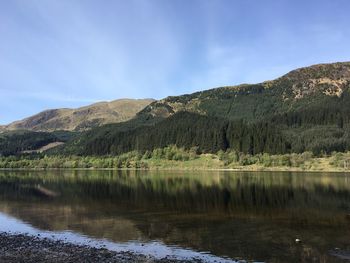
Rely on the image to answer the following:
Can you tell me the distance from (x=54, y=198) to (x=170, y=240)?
2191 inches

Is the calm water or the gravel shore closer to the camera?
the gravel shore

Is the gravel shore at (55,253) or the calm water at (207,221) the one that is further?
the calm water at (207,221)

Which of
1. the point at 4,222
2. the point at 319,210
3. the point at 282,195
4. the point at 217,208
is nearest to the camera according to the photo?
the point at 4,222

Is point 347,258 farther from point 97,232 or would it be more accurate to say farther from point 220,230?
point 97,232

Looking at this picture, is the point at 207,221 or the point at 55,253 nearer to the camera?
the point at 55,253

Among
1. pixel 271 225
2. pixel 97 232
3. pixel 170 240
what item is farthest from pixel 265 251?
pixel 97 232

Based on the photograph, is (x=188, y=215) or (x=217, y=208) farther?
(x=217, y=208)

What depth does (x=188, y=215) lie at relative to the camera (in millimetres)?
63562

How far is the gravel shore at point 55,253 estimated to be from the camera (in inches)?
1353

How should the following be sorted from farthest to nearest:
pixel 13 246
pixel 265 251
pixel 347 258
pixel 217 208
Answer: pixel 217 208 < pixel 13 246 < pixel 265 251 < pixel 347 258

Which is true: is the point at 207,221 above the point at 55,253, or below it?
above

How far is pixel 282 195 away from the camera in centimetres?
8819

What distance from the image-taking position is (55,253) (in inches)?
1479

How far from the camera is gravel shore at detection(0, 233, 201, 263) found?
34.4m
